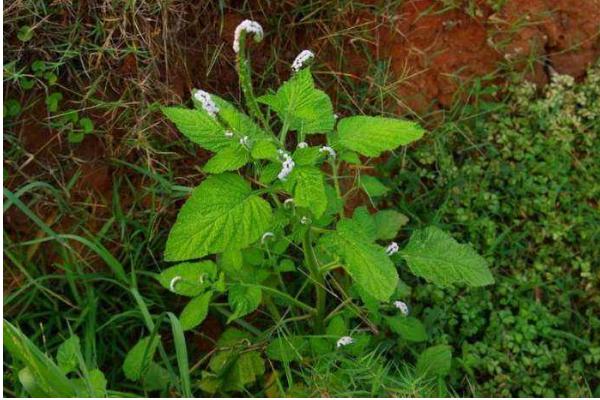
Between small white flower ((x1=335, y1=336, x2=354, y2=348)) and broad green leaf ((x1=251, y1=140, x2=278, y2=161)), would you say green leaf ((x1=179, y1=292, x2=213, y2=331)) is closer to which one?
small white flower ((x1=335, y1=336, x2=354, y2=348))

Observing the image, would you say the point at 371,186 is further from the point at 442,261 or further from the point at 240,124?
the point at 240,124

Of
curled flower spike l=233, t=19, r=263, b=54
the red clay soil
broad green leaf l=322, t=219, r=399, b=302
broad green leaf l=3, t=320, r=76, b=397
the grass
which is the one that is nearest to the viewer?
curled flower spike l=233, t=19, r=263, b=54

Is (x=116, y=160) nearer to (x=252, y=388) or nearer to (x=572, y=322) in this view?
(x=252, y=388)

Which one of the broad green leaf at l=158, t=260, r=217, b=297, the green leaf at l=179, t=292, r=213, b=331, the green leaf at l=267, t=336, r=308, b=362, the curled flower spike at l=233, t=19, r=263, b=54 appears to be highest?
the curled flower spike at l=233, t=19, r=263, b=54

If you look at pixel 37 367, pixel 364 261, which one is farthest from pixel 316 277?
pixel 37 367

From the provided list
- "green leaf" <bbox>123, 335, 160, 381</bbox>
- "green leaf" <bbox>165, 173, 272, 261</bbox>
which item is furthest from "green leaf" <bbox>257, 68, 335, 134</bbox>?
"green leaf" <bbox>123, 335, 160, 381</bbox>

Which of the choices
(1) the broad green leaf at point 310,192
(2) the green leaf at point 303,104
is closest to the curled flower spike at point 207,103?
(2) the green leaf at point 303,104
